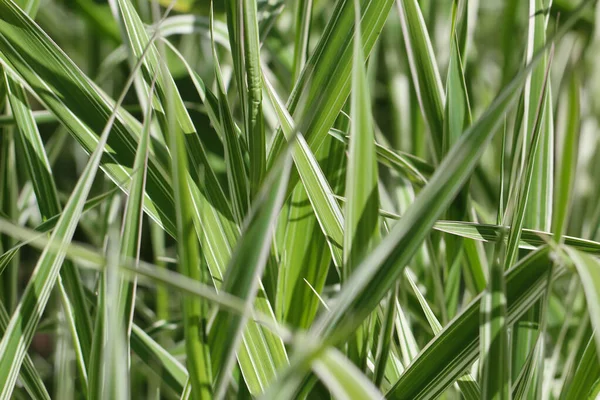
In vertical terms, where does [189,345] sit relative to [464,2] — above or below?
below

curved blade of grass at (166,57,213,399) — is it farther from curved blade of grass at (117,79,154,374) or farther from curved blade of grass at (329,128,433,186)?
curved blade of grass at (329,128,433,186)

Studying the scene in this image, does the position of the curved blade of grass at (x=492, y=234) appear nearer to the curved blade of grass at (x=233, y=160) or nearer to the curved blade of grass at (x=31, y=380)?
the curved blade of grass at (x=233, y=160)

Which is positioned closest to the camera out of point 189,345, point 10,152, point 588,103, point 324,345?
point 324,345

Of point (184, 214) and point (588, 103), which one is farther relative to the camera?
point (588, 103)

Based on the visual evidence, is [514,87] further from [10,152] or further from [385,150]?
[10,152]

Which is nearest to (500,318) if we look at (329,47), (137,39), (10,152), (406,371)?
(406,371)

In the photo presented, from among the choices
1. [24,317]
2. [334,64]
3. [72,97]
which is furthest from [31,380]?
[334,64]

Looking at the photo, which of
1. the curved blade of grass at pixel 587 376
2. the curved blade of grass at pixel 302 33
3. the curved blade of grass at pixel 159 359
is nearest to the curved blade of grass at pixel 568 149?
the curved blade of grass at pixel 587 376
